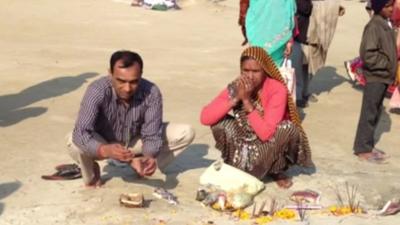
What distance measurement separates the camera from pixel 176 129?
5555mm

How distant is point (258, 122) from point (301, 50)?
10.5 ft

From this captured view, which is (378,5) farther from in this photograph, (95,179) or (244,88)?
(95,179)

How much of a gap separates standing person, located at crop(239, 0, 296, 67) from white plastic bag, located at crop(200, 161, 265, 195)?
2.19 m

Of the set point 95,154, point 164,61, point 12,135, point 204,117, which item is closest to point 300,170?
point 204,117

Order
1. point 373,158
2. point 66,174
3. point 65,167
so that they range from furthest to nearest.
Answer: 1. point 373,158
2. point 65,167
3. point 66,174

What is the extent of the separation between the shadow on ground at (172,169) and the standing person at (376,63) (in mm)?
1391

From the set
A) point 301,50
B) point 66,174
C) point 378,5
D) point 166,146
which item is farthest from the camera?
point 301,50

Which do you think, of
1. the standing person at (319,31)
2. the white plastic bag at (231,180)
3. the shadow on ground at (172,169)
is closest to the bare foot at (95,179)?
the shadow on ground at (172,169)

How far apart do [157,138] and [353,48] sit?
868 cm

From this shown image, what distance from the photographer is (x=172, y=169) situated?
6.00m

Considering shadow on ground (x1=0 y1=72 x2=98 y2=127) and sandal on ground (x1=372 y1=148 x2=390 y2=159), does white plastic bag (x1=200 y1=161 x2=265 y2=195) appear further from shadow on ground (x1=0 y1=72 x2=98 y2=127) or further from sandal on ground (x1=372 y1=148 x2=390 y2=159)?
shadow on ground (x1=0 y1=72 x2=98 y2=127)

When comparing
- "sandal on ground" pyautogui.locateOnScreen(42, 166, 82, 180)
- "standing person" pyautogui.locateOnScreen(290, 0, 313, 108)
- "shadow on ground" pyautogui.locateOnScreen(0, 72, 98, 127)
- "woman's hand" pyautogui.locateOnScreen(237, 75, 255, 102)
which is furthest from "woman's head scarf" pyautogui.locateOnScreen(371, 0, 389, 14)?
"shadow on ground" pyautogui.locateOnScreen(0, 72, 98, 127)

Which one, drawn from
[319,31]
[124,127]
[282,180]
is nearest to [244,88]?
[282,180]

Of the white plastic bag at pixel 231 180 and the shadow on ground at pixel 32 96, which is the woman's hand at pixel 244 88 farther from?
the shadow on ground at pixel 32 96
